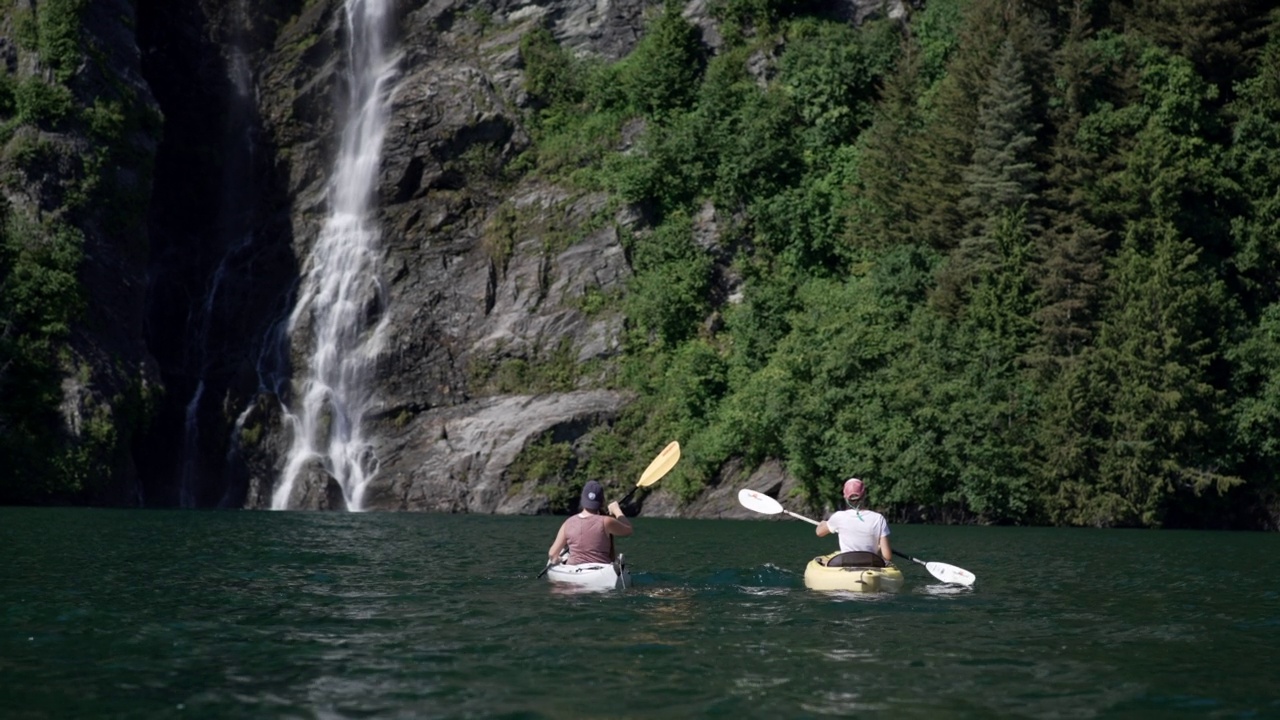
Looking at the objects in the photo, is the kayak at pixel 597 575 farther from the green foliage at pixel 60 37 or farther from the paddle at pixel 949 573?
the green foliage at pixel 60 37

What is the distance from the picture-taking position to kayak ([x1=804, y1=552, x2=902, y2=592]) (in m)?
20.4

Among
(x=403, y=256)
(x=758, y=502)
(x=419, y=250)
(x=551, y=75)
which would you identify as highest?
(x=551, y=75)

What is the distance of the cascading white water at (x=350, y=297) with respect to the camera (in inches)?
2242

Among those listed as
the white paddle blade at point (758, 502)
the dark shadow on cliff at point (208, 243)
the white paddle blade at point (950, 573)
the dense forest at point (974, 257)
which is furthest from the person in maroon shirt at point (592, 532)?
the dark shadow on cliff at point (208, 243)

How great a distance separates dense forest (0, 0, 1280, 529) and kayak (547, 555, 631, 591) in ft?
87.0

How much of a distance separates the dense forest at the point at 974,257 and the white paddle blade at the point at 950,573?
77.8ft

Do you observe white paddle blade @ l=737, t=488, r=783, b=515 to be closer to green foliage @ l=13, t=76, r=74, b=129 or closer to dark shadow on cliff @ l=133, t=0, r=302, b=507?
dark shadow on cliff @ l=133, t=0, r=302, b=507

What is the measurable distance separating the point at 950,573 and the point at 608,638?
8379 millimetres

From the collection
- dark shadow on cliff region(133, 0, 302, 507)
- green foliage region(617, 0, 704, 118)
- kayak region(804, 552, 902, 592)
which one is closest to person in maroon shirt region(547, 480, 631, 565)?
kayak region(804, 552, 902, 592)

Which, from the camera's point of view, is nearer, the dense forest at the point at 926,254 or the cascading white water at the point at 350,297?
the dense forest at the point at 926,254

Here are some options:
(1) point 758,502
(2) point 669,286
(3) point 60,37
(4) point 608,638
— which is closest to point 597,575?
(4) point 608,638

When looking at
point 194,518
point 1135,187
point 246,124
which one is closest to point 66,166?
point 246,124

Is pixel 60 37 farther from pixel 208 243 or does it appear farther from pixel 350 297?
pixel 350 297

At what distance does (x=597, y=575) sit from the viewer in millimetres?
20141
